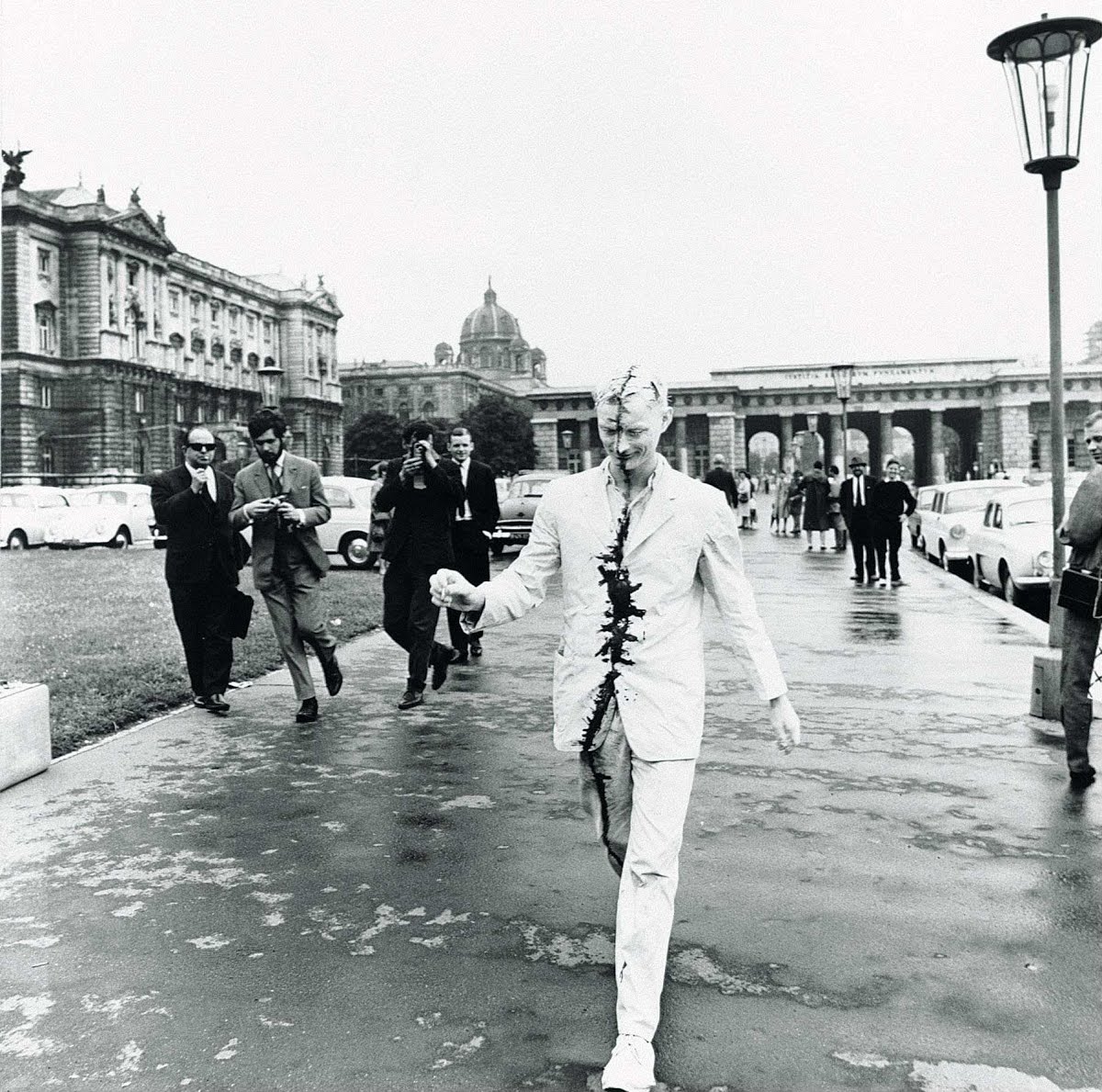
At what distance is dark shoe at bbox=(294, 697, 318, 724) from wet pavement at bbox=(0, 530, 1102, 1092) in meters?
0.14

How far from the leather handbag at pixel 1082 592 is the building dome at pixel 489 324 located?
16211 cm

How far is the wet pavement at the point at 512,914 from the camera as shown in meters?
2.99

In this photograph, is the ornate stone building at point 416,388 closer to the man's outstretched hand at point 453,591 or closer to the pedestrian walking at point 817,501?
the pedestrian walking at point 817,501

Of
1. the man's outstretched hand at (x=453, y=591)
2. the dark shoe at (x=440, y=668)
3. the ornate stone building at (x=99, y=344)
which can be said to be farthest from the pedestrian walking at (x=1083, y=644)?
the ornate stone building at (x=99, y=344)

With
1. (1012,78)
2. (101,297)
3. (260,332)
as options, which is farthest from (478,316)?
(1012,78)

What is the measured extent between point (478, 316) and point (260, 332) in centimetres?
6928

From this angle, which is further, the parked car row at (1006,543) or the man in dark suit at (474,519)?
the parked car row at (1006,543)

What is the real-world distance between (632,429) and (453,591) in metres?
0.70

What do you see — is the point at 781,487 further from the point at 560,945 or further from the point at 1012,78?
the point at 560,945

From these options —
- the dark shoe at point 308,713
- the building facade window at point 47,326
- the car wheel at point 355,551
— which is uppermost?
the building facade window at point 47,326

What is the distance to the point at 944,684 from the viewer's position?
8.51 m

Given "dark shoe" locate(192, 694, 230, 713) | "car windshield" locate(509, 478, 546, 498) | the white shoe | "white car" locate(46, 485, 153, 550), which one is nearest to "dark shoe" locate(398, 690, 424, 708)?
"dark shoe" locate(192, 694, 230, 713)

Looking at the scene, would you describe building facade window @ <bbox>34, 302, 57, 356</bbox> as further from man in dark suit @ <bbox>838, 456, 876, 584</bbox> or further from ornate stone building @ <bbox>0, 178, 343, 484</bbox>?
man in dark suit @ <bbox>838, 456, 876, 584</bbox>

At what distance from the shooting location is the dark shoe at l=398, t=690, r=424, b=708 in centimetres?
770
